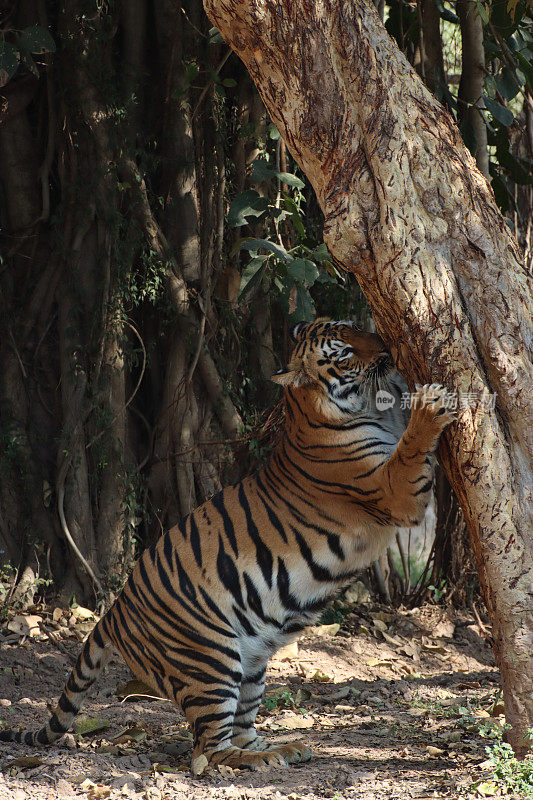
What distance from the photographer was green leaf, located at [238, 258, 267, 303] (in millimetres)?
4691

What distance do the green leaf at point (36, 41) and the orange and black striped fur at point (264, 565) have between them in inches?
86.9

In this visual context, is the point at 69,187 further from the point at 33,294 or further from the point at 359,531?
the point at 359,531

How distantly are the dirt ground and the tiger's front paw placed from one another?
3.91 feet

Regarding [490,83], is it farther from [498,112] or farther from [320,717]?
[320,717]

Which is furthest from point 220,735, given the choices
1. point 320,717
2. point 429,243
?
point 429,243

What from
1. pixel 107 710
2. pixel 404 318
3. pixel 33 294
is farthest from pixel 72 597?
pixel 404 318

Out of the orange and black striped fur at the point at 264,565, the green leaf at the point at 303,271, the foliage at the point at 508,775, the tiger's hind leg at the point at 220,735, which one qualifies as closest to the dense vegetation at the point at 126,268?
the green leaf at the point at 303,271

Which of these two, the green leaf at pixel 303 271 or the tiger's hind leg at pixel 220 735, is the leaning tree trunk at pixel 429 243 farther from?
the green leaf at pixel 303 271

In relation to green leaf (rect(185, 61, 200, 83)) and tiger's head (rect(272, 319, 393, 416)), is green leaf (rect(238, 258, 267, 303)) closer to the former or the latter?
tiger's head (rect(272, 319, 393, 416))

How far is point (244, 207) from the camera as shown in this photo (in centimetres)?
481

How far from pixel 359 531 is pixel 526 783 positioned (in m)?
1.21

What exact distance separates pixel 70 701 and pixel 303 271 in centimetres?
238

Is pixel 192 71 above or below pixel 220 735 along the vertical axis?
above

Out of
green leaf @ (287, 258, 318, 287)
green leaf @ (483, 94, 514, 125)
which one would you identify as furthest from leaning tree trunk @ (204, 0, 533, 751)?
green leaf @ (483, 94, 514, 125)
